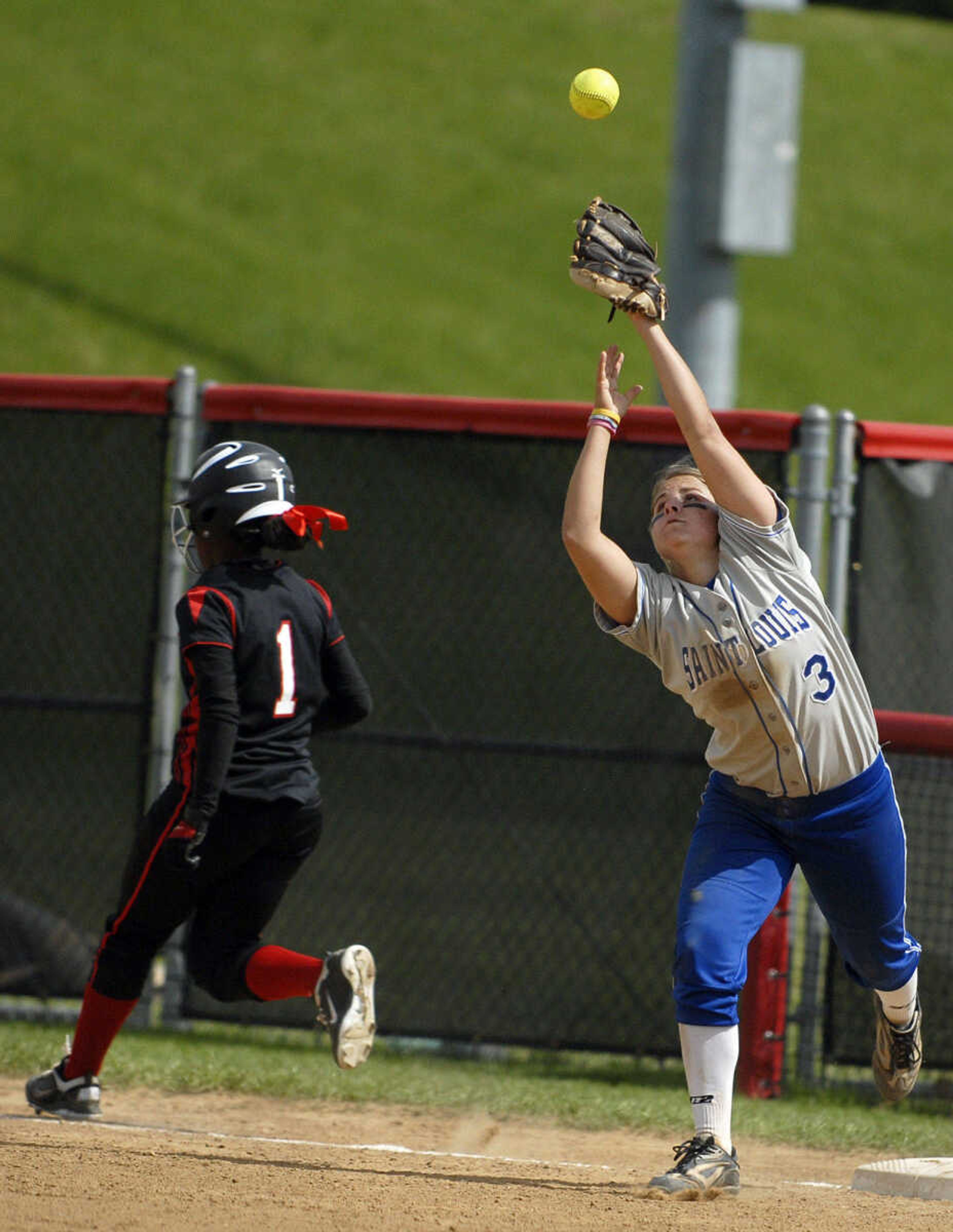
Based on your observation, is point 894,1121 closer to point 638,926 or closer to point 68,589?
point 638,926

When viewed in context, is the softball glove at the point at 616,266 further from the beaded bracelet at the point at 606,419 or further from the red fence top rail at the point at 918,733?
the red fence top rail at the point at 918,733

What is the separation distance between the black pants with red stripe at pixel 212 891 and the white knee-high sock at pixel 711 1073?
1.35 metres

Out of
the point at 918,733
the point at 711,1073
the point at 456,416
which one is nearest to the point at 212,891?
the point at 711,1073

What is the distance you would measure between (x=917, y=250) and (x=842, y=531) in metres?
17.4

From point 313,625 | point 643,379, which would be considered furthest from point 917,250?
point 313,625

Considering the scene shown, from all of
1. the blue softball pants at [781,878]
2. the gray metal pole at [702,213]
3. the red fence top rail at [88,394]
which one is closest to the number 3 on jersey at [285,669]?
the blue softball pants at [781,878]

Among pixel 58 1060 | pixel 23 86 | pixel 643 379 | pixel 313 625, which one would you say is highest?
pixel 23 86

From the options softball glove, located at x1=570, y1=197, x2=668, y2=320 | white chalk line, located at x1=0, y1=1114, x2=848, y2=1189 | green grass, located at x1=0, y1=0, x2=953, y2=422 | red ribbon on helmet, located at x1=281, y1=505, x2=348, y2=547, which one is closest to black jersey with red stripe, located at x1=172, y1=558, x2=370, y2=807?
red ribbon on helmet, located at x1=281, y1=505, x2=348, y2=547

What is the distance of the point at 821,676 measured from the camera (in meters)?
3.89

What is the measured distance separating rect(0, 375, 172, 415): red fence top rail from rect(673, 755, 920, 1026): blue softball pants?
2824 millimetres

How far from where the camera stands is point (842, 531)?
18.2 feet

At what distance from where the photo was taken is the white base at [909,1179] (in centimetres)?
405

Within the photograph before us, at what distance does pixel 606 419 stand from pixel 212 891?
1824 mm

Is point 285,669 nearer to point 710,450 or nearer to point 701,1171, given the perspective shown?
point 710,450
